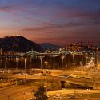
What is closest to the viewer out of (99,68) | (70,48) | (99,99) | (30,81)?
(99,99)

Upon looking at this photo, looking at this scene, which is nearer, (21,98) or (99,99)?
(99,99)

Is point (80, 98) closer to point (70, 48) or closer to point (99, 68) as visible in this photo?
point (99, 68)

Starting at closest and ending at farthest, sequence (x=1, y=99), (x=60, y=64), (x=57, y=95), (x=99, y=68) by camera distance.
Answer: (x=57, y=95)
(x=1, y=99)
(x=99, y=68)
(x=60, y=64)

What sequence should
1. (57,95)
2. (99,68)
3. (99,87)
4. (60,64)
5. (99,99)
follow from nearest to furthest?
(99,99), (57,95), (99,87), (99,68), (60,64)

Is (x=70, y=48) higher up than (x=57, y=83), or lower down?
higher up

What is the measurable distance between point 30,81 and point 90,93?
64.7ft

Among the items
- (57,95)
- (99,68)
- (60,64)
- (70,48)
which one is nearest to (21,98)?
(57,95)

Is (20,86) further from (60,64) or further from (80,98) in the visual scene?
(60,64)

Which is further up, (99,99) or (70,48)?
(70,48)

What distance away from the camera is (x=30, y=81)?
61.8 meters

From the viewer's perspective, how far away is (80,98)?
38750 mm

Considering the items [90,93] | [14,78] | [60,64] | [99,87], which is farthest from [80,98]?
[60,64]

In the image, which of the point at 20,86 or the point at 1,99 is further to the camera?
the point at 20,86

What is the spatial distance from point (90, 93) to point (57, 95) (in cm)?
441
